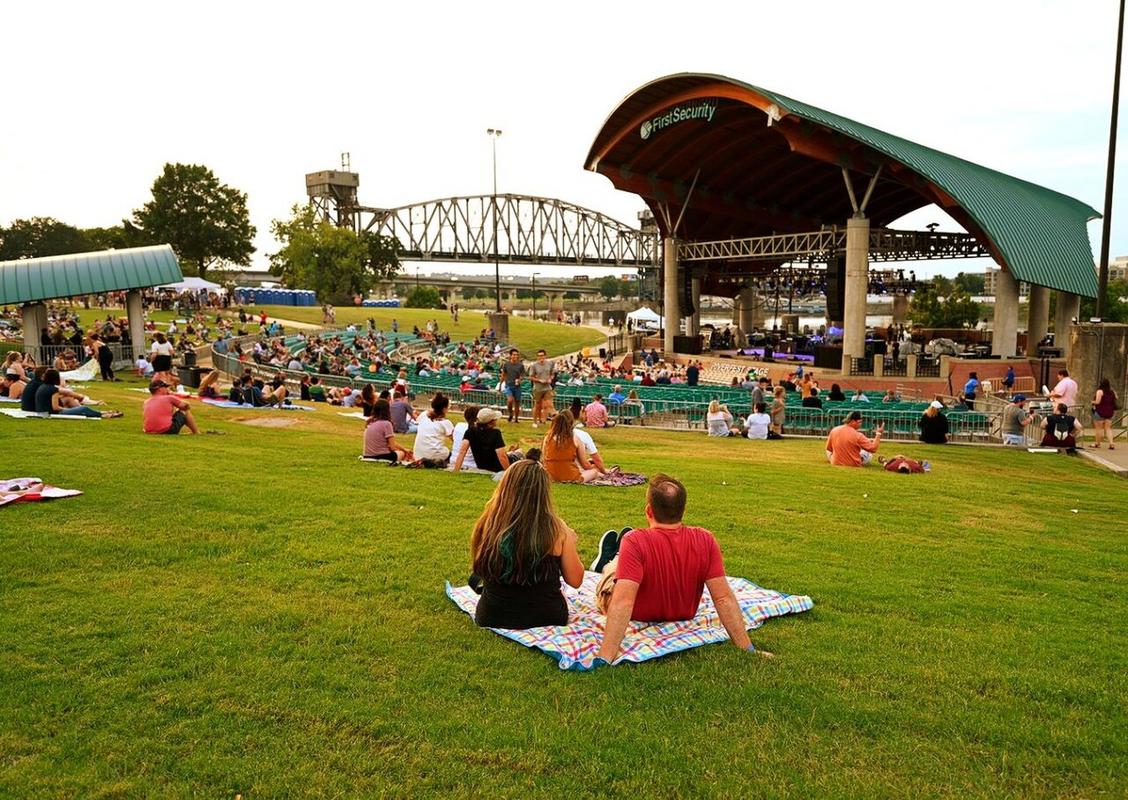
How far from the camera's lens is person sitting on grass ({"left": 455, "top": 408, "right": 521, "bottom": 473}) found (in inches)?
403

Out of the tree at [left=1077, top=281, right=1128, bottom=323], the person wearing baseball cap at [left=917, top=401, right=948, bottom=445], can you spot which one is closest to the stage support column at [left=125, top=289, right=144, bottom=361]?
the person wearing baseball cap at [left=917, top=401, right=948, bottom=445]

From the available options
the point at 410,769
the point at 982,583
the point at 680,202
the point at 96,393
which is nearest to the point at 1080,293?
the point at 680,202

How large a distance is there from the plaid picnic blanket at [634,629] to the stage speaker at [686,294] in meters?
43.5

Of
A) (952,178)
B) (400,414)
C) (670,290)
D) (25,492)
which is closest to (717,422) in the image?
(400,414)

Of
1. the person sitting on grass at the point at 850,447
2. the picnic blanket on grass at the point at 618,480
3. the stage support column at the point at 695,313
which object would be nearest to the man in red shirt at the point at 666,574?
the picnic blanket on grass at the point at 618,480

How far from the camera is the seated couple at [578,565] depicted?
4941 millimetres

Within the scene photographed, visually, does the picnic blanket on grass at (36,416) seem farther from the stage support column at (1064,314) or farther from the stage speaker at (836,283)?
the stage support column at (1064,314)

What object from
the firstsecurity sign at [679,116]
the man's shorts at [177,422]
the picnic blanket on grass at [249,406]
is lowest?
the picnic blanket on grass at [249,406]

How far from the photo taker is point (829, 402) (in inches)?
886

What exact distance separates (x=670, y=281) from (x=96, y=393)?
34.0 metres

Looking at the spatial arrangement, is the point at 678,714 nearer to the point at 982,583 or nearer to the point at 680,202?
the point at 982,583

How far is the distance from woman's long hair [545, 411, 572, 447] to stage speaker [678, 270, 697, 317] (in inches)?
1548

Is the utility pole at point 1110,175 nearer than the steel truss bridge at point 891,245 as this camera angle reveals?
Yes

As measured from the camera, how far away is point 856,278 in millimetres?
35938
